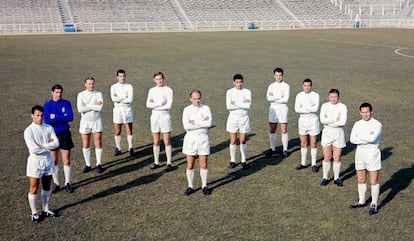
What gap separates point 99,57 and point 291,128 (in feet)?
74.6

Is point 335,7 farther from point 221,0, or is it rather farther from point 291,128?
point 291,128

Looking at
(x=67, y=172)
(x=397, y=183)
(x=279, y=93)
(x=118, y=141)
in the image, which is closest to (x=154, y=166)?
(x=118, y=141)

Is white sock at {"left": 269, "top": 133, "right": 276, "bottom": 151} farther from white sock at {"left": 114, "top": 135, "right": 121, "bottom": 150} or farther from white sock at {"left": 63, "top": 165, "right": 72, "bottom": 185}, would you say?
white sock at {"left": 63, "top": 165, "right": 72, "bottom": 185}

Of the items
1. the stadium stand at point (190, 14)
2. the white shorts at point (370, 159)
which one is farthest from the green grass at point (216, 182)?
the stadium stand at point (190, 14)

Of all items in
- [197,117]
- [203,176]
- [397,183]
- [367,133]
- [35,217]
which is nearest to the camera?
[35,217]

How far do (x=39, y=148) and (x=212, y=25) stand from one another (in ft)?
210

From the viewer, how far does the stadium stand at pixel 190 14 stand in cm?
6544

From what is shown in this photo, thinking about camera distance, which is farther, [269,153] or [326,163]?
[269,153]

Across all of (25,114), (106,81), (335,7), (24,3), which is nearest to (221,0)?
(335,7)

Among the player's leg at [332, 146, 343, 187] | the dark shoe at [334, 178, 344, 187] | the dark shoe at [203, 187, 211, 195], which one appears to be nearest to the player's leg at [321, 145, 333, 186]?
the player's leg at [332, 146, 343, 187]

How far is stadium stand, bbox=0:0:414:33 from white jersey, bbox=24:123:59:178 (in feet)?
186

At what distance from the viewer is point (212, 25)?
70.6 metres

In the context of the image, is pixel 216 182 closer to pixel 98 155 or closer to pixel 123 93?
pixel 98 155

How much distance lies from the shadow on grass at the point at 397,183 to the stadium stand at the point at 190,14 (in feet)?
187
